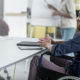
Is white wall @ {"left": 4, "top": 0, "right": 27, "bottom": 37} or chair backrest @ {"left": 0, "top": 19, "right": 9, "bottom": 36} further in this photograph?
white wall @ {"left": 4, "top": 0, "right": 27, "bottom": 37}

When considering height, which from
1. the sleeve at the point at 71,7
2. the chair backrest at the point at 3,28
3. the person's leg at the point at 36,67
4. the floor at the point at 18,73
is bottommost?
the floor at the point at 18,73

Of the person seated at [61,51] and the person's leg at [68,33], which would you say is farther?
the person's leg at [68,33]

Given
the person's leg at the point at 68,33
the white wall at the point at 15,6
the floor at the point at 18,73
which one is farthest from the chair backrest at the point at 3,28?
the white wall at the point at 15,6

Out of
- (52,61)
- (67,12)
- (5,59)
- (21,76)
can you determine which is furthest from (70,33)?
(5,59)

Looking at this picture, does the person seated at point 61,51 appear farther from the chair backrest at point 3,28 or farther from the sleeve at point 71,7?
the sleeve at point 71,7

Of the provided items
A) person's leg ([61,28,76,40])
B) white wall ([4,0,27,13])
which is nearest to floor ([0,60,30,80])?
person's leg ([61,28,76,40])

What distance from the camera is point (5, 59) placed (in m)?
1.37

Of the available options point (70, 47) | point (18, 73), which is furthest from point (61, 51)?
point (18, 73)

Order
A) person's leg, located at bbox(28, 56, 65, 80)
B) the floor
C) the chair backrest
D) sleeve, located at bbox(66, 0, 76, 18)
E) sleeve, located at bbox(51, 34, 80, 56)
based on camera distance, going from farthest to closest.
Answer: sleeve, located at bbox(66, 0, 76, 18) < the floor < the chair backrest < person's leg, located at bbox(28, 56, 65, 80) < sleeve, located at bbox(51, 34, 80, 56)

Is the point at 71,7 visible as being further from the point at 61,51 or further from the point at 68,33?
the point at 61,51

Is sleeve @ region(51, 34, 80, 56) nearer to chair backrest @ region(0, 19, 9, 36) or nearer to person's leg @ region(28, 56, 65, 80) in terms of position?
person's leg @ region(28, 56, 65, 80)

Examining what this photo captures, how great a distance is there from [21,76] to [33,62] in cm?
123

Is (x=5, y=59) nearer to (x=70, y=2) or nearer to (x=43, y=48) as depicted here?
(x=43, y=48)

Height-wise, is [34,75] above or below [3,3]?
below
